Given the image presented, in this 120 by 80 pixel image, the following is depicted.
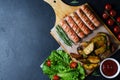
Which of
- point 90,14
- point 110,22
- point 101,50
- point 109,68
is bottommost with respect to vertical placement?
A: point 109,68

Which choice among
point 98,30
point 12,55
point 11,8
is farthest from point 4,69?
point 98,30

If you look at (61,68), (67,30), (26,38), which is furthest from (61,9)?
(61,68)

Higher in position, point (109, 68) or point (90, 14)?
point (90, 14)

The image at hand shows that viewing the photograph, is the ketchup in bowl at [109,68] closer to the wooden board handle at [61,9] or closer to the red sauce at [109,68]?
the red sauce at [109,68]

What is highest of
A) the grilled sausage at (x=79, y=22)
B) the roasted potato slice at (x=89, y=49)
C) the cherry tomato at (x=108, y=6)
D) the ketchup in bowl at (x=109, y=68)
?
the cherry tomato at (x=108, y=6)

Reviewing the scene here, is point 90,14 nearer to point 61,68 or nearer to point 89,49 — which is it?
point 89,49

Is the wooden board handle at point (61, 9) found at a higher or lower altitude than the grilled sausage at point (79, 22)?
higher

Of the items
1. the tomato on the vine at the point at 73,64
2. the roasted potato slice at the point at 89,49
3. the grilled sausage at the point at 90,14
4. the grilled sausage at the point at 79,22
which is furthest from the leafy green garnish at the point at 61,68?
the grilled sausage at the point at 90,14
